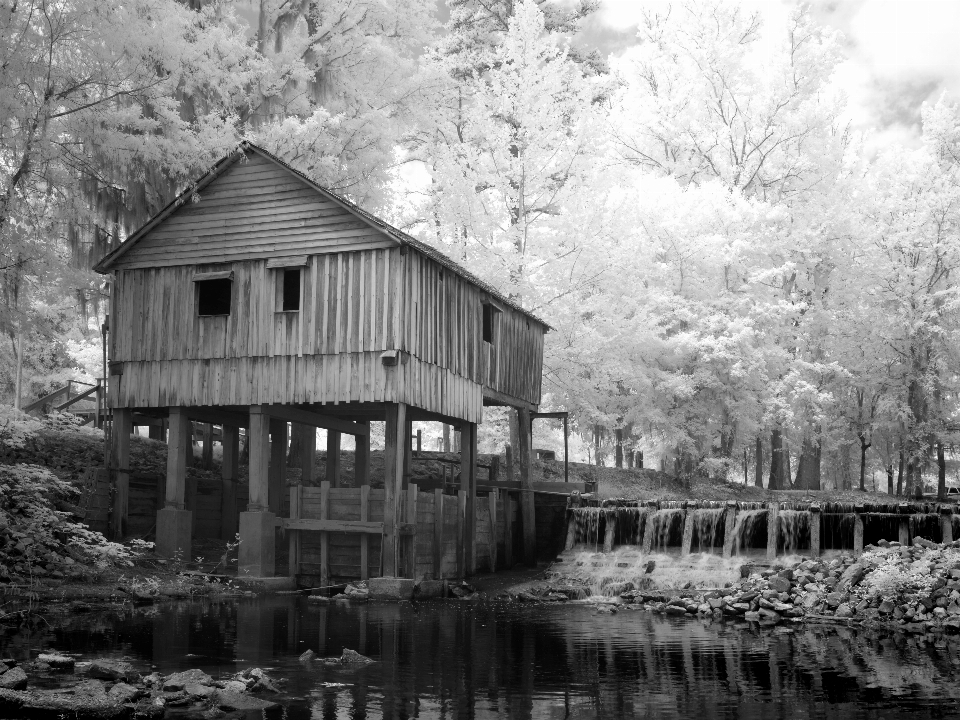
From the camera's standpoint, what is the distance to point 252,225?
2423 cm

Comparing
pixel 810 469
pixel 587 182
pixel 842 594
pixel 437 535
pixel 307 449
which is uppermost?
pixel 587 182

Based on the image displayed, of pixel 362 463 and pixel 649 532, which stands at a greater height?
pixel 362 463

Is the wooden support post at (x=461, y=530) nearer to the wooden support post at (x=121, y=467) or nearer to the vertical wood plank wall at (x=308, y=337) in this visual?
the vertical wood plank wall at (x=308, y=337)

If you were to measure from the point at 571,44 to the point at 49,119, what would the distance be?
103ft

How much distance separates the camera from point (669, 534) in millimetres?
26641

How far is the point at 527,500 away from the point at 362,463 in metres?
4.76

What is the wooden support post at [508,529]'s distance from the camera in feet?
92.7

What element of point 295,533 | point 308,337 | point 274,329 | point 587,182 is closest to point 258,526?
point 295,533

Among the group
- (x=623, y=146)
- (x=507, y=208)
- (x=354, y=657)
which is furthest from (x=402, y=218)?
(x=354, y=657)

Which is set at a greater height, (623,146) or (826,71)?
(826,71)

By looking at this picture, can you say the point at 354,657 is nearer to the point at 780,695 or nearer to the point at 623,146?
the point at 780,695

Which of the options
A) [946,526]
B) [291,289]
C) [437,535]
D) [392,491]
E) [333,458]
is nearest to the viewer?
[392,491]

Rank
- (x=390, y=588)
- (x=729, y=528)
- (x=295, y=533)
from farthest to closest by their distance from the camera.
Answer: (x=729, y=528), (x=295, y=533), (x=390, y=588)

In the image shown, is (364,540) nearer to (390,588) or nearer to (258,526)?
(390,588)
